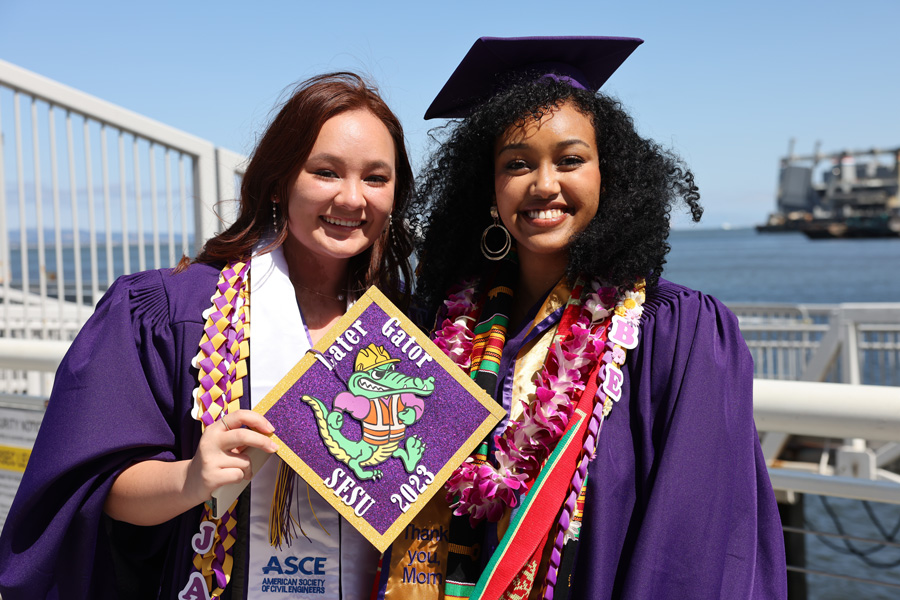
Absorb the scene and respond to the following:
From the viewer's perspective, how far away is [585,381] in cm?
193

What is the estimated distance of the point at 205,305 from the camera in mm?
2043

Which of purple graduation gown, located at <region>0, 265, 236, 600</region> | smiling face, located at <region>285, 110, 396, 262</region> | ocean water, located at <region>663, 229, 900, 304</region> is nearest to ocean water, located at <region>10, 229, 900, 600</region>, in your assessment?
ocean water, located at <region>663, 229, 900, 304</region>

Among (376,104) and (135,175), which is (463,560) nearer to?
(376,104)

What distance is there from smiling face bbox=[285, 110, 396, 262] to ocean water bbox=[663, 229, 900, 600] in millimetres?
919

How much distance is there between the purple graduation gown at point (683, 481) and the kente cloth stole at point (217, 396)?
0.87 metres

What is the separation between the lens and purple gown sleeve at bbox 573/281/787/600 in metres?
1.70

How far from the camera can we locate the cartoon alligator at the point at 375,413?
176cm

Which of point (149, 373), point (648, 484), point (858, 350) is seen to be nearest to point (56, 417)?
point (149, 373)

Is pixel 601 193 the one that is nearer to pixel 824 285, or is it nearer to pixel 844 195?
pixel 824 285

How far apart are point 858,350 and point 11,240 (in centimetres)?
621

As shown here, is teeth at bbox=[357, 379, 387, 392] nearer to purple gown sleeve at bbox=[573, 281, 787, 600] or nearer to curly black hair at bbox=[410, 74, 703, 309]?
purple gown sleeve at bbox=[573, 281, 787, 600]

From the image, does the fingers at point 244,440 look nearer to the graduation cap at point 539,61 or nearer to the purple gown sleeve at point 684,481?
the purple gown sleeve at point 684,481

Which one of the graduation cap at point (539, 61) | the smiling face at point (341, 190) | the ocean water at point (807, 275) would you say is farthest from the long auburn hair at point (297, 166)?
the ocean water at point (807, 275)

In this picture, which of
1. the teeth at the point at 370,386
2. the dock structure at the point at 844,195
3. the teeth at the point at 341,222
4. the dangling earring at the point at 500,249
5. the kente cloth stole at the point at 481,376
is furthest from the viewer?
the dock structure at the point at 844,195
